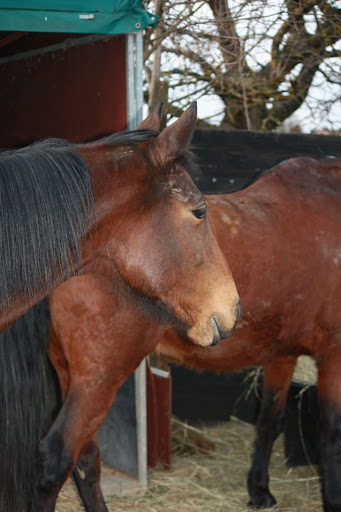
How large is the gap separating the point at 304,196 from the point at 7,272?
234cm

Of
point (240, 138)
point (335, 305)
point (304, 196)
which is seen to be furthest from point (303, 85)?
point (335, 305)

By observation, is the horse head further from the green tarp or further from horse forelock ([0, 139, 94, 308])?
the green tarp

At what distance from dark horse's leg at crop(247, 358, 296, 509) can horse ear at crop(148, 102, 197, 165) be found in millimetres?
2340

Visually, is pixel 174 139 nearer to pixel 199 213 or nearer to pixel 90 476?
pixel 199 213

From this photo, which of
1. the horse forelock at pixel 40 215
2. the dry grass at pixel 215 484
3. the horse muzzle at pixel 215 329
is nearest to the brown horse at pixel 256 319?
the dry grass at pixel 215 484

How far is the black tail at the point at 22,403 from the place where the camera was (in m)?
2.91

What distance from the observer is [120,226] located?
2047 mm

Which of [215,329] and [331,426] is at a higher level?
[215,329]

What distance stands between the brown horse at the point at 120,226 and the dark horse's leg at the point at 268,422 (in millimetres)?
2036

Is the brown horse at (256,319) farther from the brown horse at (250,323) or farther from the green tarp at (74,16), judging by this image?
the green tarp at (74,16)

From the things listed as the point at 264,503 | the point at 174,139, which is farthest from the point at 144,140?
the point at 264,503

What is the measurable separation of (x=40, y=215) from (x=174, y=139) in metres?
0.53

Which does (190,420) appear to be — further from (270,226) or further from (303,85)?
(303,85)

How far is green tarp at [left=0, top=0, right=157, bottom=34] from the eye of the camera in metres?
3.11
